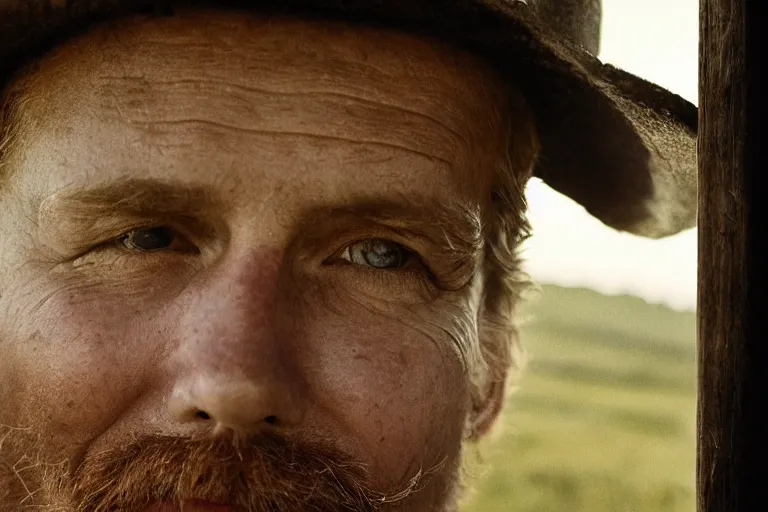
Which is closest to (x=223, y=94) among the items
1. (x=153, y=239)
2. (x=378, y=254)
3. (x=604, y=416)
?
(x=153, y=239)

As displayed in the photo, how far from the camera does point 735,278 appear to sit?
173 cm

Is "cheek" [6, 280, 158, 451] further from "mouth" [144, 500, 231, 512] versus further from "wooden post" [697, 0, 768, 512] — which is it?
"wooden post" [697, 0, 768, 512]

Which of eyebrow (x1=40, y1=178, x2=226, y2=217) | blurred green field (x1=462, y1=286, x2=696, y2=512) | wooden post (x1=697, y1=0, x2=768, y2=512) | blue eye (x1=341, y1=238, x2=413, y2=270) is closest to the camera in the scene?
wooden post (x1=697, y1=0, x2=768, y2=512)

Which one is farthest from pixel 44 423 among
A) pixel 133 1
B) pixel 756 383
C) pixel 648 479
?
pixel 648 479

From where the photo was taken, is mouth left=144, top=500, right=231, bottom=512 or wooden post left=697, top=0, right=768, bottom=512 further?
mouth left=144, top=500, right=231, bottom=512

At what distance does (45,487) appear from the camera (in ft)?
6.91

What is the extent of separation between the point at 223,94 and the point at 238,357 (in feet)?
2.04

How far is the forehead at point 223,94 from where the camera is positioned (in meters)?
2.15

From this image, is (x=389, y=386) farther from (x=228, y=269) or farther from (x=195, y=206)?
(x=195, y=206)

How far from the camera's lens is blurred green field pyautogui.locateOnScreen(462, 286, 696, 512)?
10844mm

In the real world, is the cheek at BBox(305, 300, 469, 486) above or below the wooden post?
below

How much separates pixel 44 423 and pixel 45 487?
0.52ft

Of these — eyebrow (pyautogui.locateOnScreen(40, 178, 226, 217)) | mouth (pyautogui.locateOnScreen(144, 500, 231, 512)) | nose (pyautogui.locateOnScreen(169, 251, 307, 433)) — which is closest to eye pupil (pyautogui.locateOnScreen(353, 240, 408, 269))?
nose (pyautogui.locateOnScreen(169, 251, 307, 433))

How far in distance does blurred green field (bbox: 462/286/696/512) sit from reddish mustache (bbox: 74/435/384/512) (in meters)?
7.89
